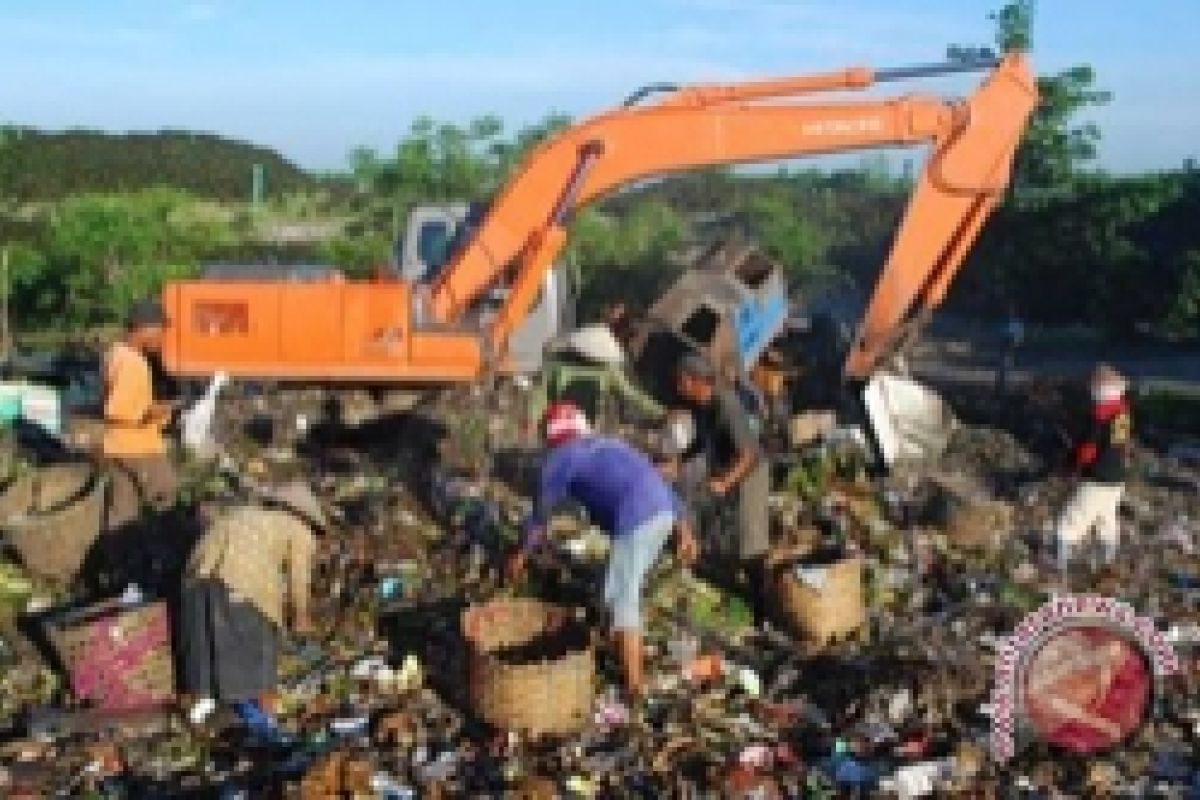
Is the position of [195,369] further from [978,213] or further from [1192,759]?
[1192,759]

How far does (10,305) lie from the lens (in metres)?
19.6

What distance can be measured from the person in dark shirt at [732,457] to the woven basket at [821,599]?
296 millimetres

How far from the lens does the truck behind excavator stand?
1034 cm

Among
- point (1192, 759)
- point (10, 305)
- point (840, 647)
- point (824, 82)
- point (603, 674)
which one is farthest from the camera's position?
point (10, 305)

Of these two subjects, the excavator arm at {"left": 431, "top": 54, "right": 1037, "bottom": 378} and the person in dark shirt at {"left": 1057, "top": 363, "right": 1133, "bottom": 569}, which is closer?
the person in dark shirt at {"left": 1057, "top": 363, "right": 1133, "bottom": 569}

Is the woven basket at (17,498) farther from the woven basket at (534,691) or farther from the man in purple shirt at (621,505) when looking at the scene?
the man in purple shirt at (621,505)

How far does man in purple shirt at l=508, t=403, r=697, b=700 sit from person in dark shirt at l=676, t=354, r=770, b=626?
111 cm

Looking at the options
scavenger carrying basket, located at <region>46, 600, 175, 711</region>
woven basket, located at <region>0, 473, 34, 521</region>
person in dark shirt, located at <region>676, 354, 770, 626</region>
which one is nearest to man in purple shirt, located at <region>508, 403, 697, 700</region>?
person in dark shirt, located at <region>676, 354, 770, 626</region>

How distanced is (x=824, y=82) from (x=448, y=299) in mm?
2801

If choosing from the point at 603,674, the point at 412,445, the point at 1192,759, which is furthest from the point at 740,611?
the point at 412,445

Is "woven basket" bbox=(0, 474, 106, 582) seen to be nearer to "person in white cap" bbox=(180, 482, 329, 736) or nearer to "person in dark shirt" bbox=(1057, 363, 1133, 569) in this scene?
"person in white cap" bbox=(180, 482, 329, 736)

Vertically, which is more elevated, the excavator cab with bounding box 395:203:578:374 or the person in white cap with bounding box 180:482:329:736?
the excavator cab with bounding box 395:203:578:374

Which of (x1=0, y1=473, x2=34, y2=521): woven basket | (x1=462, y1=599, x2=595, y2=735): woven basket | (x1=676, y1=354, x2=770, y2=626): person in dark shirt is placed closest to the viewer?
(x1=462, y1=599, x2=595, y2=735): woven basket

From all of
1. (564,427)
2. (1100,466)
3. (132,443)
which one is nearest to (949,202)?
(1100,466)
